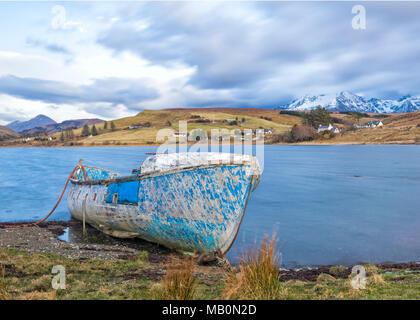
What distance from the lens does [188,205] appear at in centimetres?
926

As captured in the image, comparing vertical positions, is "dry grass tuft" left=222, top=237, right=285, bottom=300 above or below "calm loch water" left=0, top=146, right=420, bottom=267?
above

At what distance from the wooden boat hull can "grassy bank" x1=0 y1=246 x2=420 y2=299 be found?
964mm

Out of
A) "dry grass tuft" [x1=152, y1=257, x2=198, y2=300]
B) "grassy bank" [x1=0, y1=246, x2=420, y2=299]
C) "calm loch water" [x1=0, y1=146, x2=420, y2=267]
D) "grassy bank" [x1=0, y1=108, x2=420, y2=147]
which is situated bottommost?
"calm loch water" [x1=0, y1=146, x2=420, y2=267]

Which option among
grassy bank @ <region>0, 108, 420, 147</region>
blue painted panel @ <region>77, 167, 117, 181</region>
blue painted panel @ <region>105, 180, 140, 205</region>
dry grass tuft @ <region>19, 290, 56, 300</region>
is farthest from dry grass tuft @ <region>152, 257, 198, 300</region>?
grassy bank @ <region>0, 108, 420, 147</region>

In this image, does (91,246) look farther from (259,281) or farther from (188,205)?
(259,281)

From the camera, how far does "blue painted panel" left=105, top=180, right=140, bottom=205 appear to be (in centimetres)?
1051

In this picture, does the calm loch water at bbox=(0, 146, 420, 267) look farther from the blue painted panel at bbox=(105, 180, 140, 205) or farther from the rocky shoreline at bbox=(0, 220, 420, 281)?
the blue painted panel at bbox=(105, 180, 140, 205)

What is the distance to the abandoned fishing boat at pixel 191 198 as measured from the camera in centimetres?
896

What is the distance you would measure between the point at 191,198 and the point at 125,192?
3.01 m

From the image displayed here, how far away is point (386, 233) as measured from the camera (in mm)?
14688

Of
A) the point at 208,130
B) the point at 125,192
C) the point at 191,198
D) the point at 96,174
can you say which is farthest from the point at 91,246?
the point at 208,130
